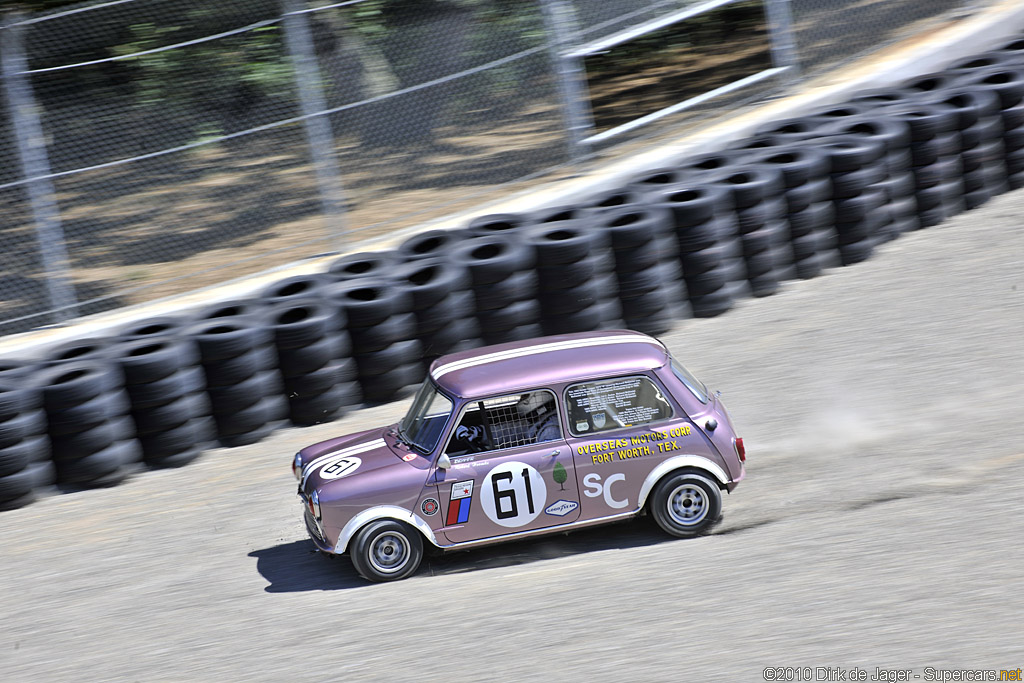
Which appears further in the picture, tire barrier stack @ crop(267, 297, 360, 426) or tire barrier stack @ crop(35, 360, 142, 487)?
tire barrier stack @ crop(267, 297, 360, 426)

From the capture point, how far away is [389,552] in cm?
618

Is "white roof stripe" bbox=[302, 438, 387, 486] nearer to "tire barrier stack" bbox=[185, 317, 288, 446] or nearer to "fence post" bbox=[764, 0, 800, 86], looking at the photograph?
"tire barrier stack" bbox=[185, 317, 288, 446]

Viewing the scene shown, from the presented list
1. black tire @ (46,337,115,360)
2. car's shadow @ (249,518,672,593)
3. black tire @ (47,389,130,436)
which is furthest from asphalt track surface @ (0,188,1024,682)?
black tire @ (46,337,115,360)

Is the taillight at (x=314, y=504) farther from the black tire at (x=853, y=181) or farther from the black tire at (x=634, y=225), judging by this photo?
the black tire at (x=853, y=181)

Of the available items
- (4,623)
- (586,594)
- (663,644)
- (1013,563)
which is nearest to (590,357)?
(586,594)

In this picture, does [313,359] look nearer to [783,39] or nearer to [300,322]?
[300,322]

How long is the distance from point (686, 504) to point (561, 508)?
0.81m

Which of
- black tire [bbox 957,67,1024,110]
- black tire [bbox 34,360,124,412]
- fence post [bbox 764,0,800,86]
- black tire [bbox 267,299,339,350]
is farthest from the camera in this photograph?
fence post [bbox 764,0,800,86]

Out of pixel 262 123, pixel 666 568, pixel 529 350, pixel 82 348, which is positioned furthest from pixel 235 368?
pixel 666 568

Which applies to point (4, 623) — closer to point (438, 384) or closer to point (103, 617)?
point (103, 617)

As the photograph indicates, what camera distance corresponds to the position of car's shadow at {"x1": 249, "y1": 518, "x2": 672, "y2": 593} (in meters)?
6.26

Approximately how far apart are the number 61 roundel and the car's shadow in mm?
334

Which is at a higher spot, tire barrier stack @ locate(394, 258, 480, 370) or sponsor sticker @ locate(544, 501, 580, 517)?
tire barrier stack @ locate(394, 258, 480, 370)

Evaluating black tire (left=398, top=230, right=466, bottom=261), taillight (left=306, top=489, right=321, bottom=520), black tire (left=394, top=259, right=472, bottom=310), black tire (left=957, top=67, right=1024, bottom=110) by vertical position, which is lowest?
taillight (left=306, top=489, right=321, bottom=520)
